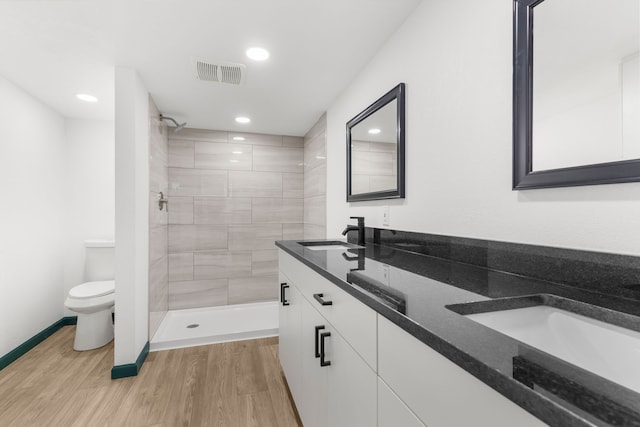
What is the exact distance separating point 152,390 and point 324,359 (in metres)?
1.60

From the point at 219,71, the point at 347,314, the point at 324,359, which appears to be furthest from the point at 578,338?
the point at 219,71

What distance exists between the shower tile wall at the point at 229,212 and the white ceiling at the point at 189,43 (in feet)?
3.06

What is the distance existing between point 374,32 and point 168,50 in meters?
1.32

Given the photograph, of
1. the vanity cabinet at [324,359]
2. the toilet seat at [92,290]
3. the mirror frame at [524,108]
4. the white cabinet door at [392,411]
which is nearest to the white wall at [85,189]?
the toilet seat at [92,290]

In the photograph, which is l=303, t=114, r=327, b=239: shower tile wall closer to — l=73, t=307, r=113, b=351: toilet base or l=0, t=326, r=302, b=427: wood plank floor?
l=0, t=326, r=302, b=427: wood plank floor

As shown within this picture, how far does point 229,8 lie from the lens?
1.52 metres

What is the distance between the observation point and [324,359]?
1.16 m

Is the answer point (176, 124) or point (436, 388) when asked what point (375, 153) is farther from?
point (176, 124)

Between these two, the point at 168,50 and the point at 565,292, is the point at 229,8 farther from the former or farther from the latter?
the point at 565,292

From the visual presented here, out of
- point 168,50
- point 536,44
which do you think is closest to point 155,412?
point 168,50

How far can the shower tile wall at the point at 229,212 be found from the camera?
350cm

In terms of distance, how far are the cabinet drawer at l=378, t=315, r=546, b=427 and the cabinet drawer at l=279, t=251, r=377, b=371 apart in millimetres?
51

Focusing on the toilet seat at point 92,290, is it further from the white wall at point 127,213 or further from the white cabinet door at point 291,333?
the white cabinet door at point 291,333

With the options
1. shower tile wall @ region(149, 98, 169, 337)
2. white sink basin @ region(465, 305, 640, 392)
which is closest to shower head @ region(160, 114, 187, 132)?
shower tile wall @ region(149, 98, 169, 337)
